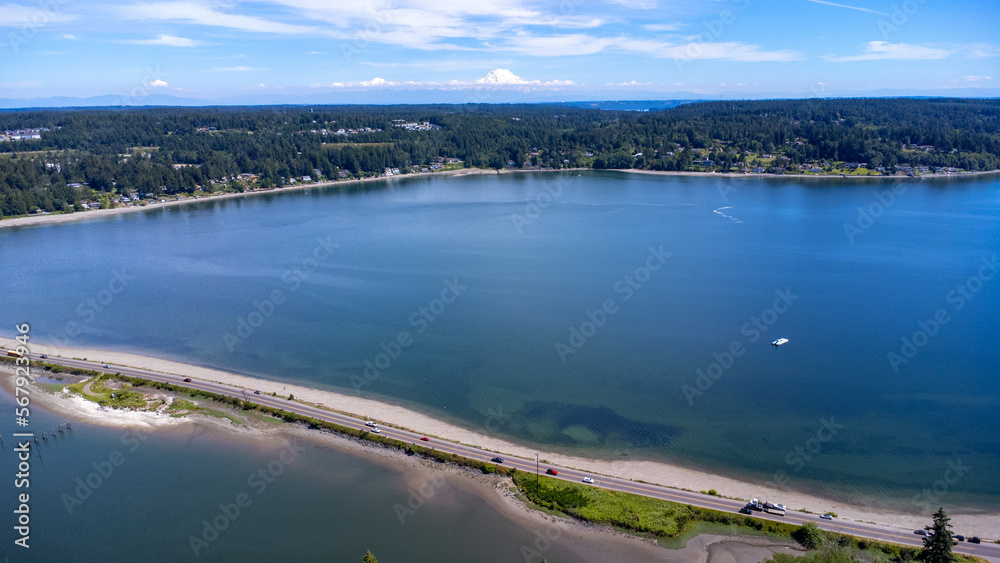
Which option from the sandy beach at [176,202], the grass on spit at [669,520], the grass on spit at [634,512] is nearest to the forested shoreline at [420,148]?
the sandy beach at [176,202]

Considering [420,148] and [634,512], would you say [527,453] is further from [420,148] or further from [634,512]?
[420,148]

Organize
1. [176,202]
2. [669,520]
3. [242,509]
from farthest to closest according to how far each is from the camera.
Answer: [176,202], [242,509], [669,520]

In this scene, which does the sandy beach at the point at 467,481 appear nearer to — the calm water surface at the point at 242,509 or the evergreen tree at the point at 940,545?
the calm water surface at the point at 242,509

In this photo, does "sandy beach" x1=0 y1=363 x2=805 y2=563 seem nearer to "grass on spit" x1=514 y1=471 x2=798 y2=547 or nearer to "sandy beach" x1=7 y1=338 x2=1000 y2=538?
"grass on spit" x1=514 y1=471 x2=798 y2=547

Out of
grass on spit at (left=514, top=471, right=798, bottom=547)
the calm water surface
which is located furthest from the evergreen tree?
the calm water surface

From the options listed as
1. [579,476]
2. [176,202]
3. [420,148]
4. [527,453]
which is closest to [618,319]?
[527,453]

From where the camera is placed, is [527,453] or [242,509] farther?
[527,453]

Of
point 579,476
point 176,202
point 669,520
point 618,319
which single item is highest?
point 176,202
